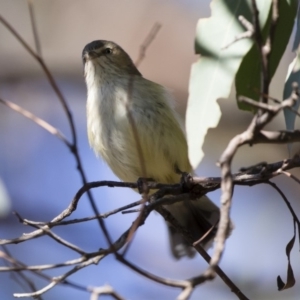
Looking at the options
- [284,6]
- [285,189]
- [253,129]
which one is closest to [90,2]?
[285,189]

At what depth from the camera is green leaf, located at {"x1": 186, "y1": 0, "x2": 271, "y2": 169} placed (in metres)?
1.50

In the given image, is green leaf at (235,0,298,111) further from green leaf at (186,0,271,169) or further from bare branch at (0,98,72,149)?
bare branch at (0,98,72,149)

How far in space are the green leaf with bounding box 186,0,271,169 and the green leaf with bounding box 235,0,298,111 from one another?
0.09 m

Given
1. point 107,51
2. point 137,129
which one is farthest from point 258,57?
point 107,51

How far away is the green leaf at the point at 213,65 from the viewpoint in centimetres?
150

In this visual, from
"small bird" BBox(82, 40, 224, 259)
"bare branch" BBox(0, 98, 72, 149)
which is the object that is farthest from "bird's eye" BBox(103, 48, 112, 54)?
"bare branch" BBox(0, 98, 72, 149)

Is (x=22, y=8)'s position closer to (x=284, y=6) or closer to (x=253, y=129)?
(x=284, y=6)

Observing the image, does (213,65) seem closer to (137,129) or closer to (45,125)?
(45,125)

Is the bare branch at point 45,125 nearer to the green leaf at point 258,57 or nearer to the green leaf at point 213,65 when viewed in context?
the green leaf at point 213,65

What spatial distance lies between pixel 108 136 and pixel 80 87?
2191 mm

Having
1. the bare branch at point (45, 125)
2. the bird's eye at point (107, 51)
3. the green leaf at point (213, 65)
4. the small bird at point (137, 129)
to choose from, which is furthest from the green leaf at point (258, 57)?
the bird's eye at point (107, 51)

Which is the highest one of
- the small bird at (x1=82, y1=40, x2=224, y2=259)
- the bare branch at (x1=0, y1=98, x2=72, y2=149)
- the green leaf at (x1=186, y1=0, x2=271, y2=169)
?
the small bird at (x1=82, y1=40, x2=224, y2=259)

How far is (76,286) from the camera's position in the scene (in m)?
1.07

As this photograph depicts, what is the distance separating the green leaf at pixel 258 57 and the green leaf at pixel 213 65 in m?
0.09
